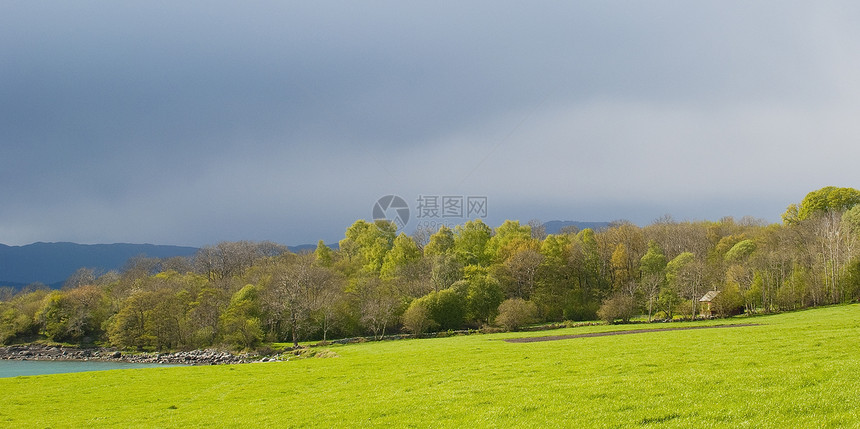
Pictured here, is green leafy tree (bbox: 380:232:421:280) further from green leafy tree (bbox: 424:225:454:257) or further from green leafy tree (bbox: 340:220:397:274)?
green leafy tree (bbox: 340:220:397:274)

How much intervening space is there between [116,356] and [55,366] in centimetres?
752

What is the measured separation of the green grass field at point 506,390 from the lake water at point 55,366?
92.8ft

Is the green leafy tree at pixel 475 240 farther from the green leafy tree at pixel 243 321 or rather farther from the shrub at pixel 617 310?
the green leafy tree at pixel 243 321

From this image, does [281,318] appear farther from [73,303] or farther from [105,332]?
[73,303]

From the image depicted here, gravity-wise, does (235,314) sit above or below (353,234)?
below

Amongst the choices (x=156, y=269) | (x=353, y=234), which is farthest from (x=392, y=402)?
(x=156, y=269)

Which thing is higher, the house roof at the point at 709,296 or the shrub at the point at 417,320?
the house roof at the point at 709,296

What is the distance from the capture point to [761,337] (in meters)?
29.1

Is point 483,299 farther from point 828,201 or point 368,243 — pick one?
point 828,201

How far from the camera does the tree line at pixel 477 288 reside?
6744cm

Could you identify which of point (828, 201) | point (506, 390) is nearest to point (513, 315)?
point (506, 390)

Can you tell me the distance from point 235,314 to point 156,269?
97.7m

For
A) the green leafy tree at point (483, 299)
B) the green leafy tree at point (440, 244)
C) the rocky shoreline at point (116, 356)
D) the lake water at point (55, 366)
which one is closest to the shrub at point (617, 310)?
the green leafy tree at point (483, 299)

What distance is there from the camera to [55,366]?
2569 inches
